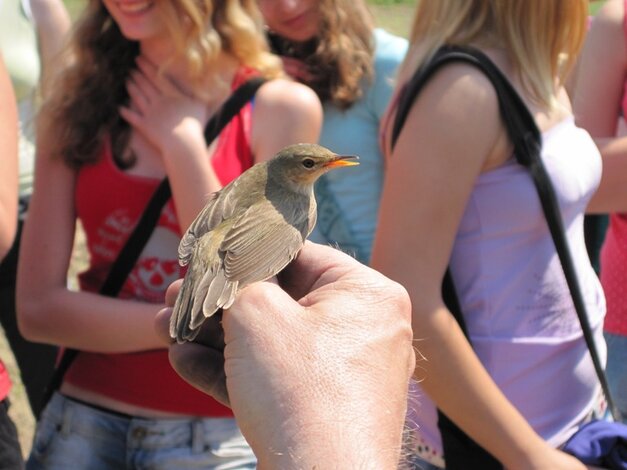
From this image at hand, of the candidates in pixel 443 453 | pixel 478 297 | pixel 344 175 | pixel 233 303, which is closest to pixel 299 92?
pixel 344 175

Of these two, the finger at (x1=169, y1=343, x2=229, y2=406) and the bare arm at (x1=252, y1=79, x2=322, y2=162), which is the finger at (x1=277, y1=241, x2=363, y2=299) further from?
the bare arm at (x1=252, y1=79, x2=322, y2=162)

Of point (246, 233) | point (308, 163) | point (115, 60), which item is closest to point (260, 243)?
point (246, 233)

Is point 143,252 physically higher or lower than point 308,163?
lower

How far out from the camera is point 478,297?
259 centimetres

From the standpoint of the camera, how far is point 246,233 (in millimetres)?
1955

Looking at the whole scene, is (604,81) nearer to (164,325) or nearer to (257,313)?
(164,325)

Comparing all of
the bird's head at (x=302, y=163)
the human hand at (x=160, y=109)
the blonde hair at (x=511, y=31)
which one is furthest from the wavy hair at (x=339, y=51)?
the bird's head at (x=302, y=163)

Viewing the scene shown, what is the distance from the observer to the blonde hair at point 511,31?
8.67 ft

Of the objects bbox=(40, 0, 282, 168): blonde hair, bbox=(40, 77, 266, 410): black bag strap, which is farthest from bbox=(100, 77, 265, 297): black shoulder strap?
bbox=(40, 0, 282, 168): blonde hair

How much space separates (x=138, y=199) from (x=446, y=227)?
3.06 feet

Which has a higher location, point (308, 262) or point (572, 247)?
point (308, 262)

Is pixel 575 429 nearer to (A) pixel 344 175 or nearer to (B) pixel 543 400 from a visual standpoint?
(B) pixel 543 400

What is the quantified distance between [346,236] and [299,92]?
2.11 ft

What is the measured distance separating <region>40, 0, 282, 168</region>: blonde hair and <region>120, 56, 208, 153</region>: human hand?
5 centimetres
